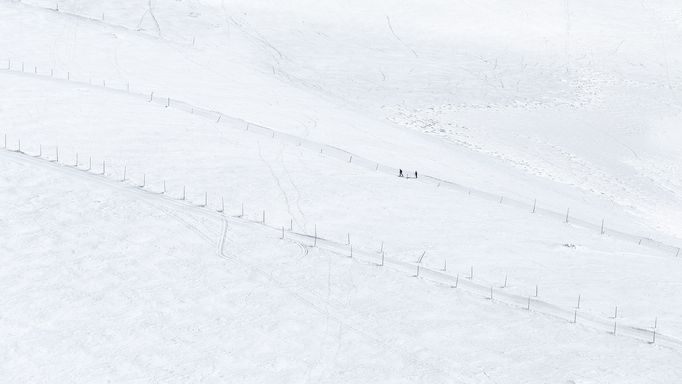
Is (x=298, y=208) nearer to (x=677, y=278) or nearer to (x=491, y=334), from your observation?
(x=491, y=334)

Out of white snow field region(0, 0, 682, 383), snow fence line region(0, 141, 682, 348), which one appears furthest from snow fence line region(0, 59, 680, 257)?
snow fence line region(0, 141, 682, 348)

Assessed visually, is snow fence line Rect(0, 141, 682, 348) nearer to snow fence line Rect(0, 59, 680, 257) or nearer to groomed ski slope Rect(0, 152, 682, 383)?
groomed ski slope Rect(0, 152, 682, 383)

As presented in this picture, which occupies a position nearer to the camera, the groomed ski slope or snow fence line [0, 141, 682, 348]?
the groomed ski slope

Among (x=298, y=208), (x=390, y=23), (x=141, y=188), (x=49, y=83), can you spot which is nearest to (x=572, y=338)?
(x=298, y=208)

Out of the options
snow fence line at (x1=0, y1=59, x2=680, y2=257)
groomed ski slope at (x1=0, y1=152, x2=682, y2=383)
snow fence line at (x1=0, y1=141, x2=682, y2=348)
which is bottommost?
groomed ski slope at (x1=0, y1=152, x2=682, y2=383)

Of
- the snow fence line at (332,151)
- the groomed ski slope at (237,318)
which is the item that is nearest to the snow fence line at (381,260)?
the groomed ski slope at (237,318)

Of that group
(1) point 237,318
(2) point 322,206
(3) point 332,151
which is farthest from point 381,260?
(3) point 332,151

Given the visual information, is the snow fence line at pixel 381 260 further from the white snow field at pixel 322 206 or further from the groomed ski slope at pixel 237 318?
the groomed ski slope at pixel 237 318
